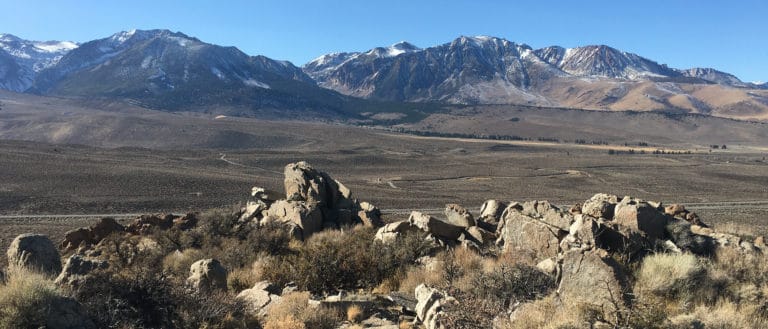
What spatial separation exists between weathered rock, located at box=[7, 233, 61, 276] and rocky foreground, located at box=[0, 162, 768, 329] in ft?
0.10

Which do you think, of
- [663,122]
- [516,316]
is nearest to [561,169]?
[516,316]

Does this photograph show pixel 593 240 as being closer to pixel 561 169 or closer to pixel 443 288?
pixel 443 288

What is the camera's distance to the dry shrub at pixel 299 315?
7.04 meters

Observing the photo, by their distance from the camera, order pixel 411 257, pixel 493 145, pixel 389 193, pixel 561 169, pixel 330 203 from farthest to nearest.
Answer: pixel 493 145
pixel 561 169
pixel 389 193
pixel 330 203
pixel 411 257

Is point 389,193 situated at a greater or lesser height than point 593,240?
lesser

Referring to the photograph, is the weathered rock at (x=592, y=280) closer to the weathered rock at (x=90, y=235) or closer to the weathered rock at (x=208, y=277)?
the weathered rock at (x=208, y=277)

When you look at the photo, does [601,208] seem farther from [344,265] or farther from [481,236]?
[344,265]

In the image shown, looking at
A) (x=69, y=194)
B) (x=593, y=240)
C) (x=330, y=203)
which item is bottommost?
(x=69, y=194)

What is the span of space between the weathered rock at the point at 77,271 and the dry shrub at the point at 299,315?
2827 millimetres

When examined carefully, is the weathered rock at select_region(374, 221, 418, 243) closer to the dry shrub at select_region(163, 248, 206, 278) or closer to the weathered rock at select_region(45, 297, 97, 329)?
the dry shrub at select_region(163, 248, 206, 278)

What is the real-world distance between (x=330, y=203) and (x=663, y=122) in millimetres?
186826

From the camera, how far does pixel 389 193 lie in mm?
47500

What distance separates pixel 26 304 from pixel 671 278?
9222mm

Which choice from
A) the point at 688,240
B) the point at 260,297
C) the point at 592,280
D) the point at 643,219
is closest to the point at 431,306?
the point at 592,280
